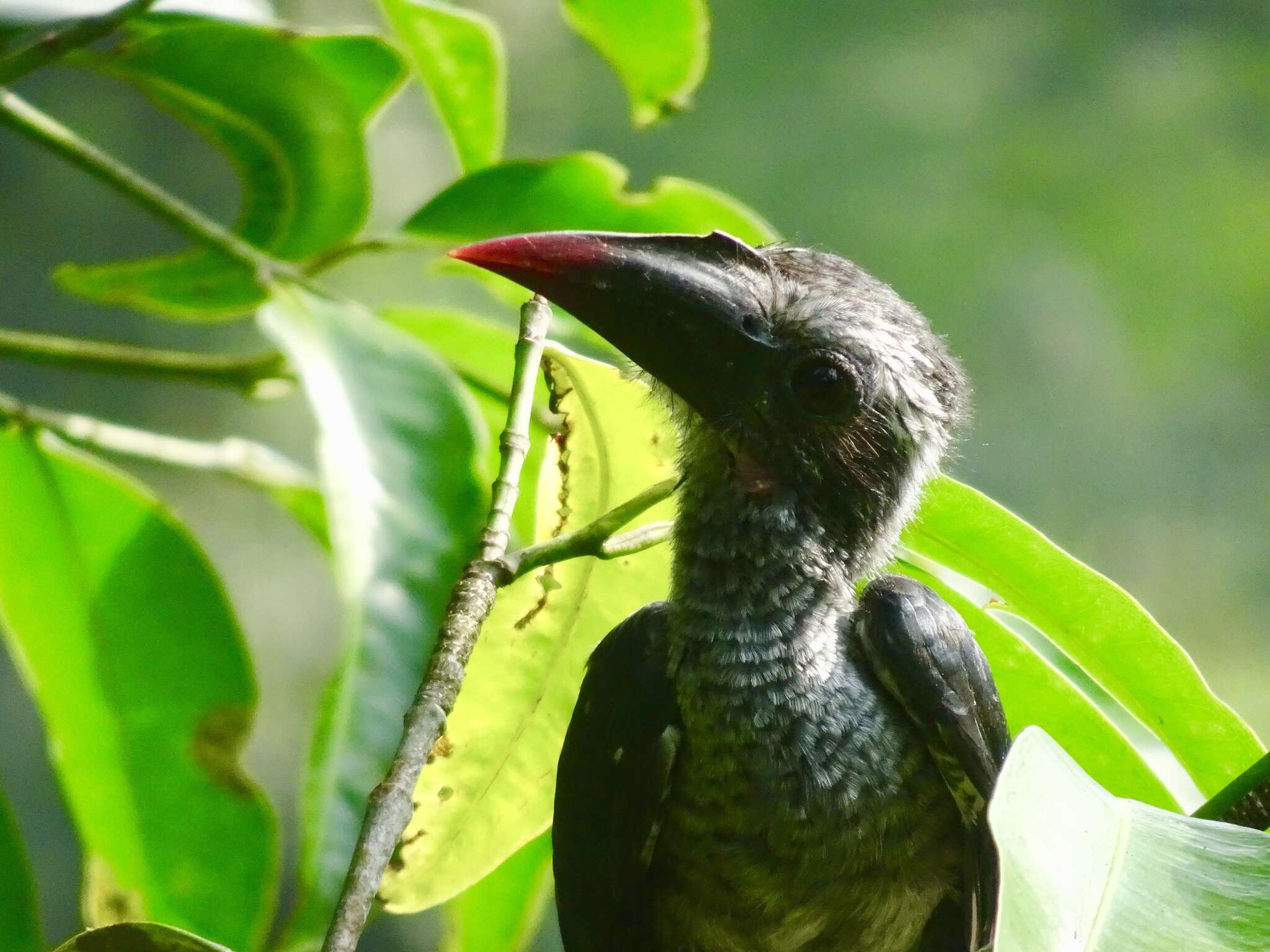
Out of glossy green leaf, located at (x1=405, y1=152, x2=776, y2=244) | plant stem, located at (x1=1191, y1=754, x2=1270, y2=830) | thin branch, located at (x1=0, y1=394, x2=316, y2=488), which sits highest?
glossy green leaf, located at (x1=405, y1=152, x2=776, y2=244)

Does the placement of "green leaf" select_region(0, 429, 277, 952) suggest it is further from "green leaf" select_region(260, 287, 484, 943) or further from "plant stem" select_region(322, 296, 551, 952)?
"plant stem" select_region(322, 296, 551, 952)

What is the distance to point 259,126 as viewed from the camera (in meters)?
1.41

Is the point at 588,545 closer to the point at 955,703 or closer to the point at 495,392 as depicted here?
the point at 955,703

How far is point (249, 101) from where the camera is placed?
1.39m

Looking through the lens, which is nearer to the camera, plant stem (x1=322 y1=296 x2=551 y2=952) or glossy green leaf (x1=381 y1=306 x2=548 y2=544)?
plant stem (x1=322 y1=296 x2=551 y2=952)

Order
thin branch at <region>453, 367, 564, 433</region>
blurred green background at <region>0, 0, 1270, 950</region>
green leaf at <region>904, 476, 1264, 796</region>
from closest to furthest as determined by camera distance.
Answer: green leaf at <region>904, 476, 1264, 796</region>
thin branch at <region>453, 367, 564, 433</region>
blurred green background at <region>0, 0, 1270, 950</region>

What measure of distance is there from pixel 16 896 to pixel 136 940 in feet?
1.90

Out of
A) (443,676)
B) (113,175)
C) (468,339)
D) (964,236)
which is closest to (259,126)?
(113,175)

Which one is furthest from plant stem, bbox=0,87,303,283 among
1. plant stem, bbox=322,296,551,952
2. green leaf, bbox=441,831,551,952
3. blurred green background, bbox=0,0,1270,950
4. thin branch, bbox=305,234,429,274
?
blurred green background, bbox=0,0,1270,950

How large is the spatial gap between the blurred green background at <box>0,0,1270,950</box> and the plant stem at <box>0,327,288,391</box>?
286 cm

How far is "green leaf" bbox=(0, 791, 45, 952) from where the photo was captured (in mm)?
1167

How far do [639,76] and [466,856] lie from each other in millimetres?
764

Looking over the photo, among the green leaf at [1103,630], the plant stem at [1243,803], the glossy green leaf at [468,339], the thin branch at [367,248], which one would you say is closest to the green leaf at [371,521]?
the thin branch at [367,248]

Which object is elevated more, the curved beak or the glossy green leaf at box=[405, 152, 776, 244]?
the glossy green leaf at box=[405, 152, 776, 244]
